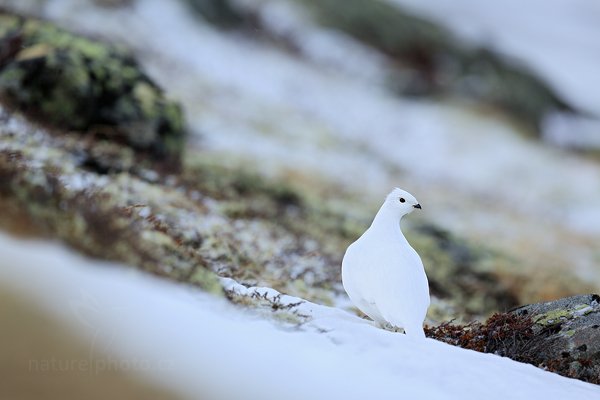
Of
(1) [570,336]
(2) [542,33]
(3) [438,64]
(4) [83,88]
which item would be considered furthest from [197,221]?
(2) [542,33]

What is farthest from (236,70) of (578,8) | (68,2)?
(578,8)

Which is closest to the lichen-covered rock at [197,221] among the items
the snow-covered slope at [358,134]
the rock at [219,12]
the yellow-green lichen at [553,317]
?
the yellow-green lichen at [553,317]

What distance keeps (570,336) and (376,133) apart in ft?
63.7

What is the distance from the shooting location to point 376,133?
25234mm

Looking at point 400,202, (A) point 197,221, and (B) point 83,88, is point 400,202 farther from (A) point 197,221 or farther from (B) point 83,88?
(B) point 83,88

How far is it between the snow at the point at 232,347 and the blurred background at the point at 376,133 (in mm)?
547

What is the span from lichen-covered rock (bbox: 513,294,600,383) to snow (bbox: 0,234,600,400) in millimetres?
503

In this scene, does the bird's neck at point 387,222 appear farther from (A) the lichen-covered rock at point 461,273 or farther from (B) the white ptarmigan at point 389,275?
(A) the lichen-covered rock at point 461,273

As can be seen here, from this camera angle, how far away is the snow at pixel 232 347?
4.21 meters

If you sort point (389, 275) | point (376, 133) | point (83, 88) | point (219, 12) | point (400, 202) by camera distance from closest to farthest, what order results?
point (389, 275)
point (400, 202)
point (83, 88)
point (376, 133)
point (219, 12)

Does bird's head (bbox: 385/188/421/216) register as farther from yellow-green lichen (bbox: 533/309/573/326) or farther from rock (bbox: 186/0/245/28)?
rock (bbox: 186/0/245/28)

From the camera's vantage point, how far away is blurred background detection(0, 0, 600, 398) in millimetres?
11719

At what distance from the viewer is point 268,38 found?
28.5m

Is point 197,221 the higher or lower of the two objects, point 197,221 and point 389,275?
the higher
